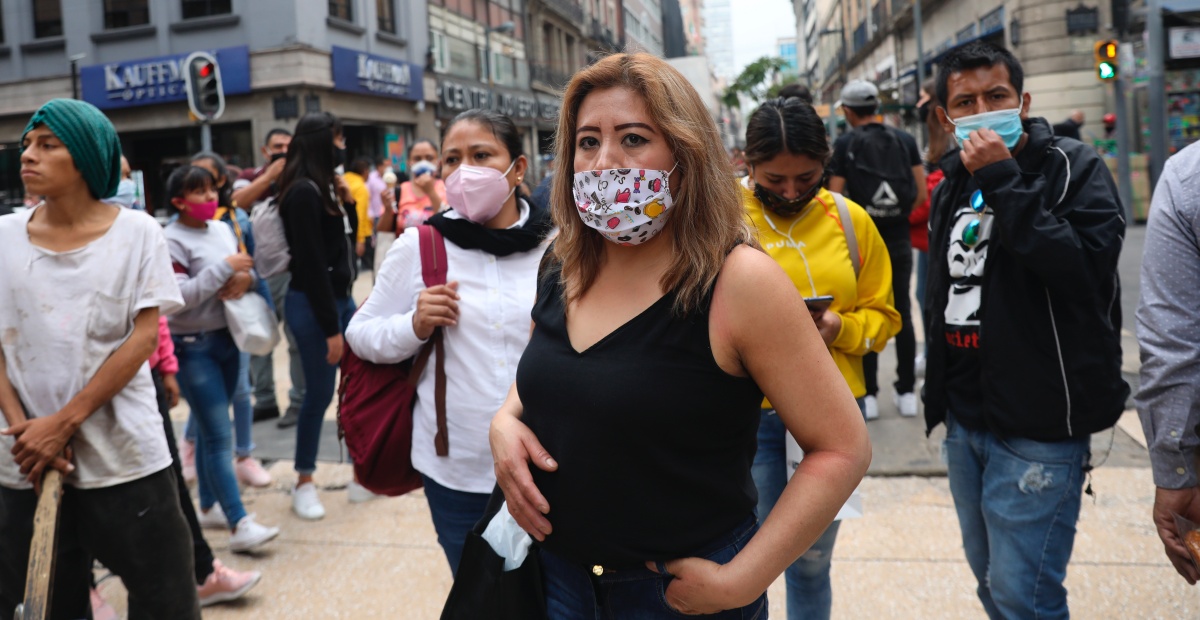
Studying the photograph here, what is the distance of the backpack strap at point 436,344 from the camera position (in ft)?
8.66

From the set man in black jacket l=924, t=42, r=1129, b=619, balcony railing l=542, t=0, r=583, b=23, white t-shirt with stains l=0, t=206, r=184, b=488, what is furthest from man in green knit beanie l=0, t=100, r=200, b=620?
balcony railing l=542, t=0, r=583, b=23

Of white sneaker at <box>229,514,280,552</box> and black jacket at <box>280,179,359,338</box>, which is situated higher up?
black jacket at <box>280,179,359,338</box>

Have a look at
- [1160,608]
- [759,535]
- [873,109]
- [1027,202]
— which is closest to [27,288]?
[759,535]

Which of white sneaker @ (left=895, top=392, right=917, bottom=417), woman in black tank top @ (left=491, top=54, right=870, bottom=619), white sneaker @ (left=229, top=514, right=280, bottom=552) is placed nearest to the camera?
woman in black tank top @ (left=491, top=54, right=870, bottom=619)

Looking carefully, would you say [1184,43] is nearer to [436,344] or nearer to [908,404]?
[908,404]

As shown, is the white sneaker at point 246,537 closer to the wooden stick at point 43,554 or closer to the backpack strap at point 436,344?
the wooden stick at point 43,554

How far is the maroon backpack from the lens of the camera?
Answer: 8.92ft

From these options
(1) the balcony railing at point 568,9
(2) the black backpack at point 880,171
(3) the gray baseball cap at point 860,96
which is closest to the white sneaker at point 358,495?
(2) the black backpack at point 880,171

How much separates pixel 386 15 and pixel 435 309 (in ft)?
80.1

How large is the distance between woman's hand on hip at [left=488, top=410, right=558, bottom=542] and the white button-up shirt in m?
0.81

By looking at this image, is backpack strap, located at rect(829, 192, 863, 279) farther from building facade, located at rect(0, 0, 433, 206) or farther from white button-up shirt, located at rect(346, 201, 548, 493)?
building facade, located at rect(0, 0, 433, 206)

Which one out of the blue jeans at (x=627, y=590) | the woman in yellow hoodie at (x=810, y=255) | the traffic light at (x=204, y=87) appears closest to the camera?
the blue jeans at (x=627, y=590)

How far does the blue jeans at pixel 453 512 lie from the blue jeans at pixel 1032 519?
143 centimetres

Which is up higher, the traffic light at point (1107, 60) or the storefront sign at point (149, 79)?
the storefront sign at point (149, 79)
